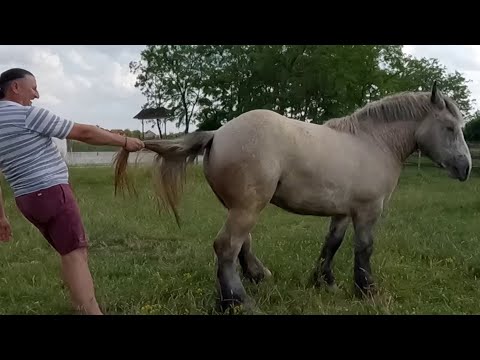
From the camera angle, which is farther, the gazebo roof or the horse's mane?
the gazebo roof

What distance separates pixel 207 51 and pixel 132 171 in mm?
30824

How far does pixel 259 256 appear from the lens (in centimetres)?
600

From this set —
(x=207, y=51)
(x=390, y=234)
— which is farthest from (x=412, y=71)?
(x=390, y=234)

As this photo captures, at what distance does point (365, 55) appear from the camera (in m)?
27.4

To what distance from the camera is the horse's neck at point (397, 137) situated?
5.02 metres

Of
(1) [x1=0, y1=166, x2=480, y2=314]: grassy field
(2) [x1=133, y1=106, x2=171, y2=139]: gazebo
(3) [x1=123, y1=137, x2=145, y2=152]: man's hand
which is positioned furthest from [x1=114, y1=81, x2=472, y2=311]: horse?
(2) [x1=133, y1=106, x2=171, y2=139]: gazebo

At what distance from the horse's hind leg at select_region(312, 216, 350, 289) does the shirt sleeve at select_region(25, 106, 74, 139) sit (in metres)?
3.00

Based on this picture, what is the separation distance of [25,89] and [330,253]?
11.1 ft

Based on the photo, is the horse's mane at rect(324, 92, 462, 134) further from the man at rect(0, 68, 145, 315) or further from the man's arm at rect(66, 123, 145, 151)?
the man at rect(0, 68, 145, 315)

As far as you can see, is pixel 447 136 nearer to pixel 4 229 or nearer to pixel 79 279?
pixel 79 279

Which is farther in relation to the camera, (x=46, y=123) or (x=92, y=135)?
(x=92, y=135)

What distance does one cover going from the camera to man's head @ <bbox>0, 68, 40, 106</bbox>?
10.9 feet

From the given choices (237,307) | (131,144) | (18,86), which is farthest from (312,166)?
(18,86)

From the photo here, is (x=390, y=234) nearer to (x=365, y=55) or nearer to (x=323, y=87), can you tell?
(x=323, y=87)
